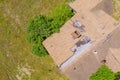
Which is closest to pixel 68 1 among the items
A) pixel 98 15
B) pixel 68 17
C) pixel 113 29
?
pixel 68 17

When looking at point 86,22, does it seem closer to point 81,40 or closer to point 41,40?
point 81,40

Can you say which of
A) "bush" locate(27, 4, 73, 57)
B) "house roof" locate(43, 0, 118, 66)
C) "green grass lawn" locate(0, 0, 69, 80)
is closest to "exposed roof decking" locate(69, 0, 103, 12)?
"house roof" locate(43, 0, 118, 66)

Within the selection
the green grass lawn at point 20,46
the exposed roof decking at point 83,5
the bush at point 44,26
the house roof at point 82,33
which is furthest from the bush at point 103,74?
the exposed roof decking at point 83,5

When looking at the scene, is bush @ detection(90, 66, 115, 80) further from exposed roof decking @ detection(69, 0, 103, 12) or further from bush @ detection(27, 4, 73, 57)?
exposed roof decking @ detection(69, 0, 103, 12)

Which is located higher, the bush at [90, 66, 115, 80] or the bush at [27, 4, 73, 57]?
the bush at [27, 4, 73, 57]

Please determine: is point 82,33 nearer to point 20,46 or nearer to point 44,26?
point 44,26

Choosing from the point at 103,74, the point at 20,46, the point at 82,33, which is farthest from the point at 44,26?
the point at 103,74
